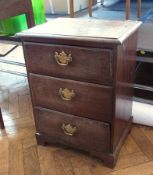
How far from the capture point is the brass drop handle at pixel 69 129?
922mm

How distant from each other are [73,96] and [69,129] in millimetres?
161

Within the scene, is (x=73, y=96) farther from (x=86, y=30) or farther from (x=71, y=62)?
(x=86, y=30)

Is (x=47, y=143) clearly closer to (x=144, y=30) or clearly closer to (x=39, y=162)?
(x=39, y=162)

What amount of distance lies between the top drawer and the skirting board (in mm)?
414

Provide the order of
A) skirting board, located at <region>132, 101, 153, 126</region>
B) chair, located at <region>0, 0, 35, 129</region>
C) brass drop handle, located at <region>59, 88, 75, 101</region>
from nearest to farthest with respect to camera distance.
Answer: brass drop handle, located at <region>59, 88, 75, 101</region>, skirting board, located at <region>132, 101, 153, 126</region>, chair, located at <region>0, 0, 35, 129</region>

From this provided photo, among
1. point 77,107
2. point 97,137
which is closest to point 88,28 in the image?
point 77,107

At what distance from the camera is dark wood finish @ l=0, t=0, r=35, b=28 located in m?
1.23

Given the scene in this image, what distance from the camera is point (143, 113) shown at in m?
1.10


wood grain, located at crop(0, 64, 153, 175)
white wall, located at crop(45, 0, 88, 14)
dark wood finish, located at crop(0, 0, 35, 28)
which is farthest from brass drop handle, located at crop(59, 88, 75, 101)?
white wall, located at crop(45, 0, 88, 14)

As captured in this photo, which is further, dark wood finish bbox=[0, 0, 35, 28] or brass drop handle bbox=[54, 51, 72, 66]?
dark wood finish bbox=[0, 0, 35, 28]

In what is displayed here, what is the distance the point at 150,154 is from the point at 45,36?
655 millimetres

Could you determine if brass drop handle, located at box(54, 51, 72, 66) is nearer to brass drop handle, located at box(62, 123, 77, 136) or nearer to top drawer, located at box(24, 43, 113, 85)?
top drawer, located at box(24, 43, 113, 85)

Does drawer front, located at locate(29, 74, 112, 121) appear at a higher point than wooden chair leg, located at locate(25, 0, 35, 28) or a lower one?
lower

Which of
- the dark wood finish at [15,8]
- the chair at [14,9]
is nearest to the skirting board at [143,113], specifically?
the chair at [14,9]
